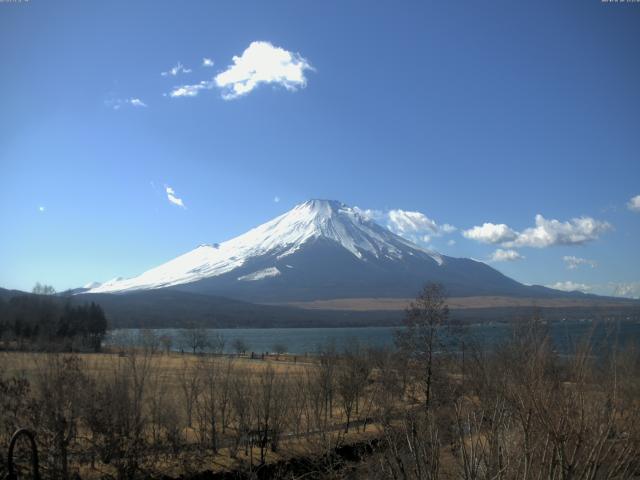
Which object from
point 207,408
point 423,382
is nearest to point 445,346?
point 423,382

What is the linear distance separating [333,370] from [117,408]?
16447mm

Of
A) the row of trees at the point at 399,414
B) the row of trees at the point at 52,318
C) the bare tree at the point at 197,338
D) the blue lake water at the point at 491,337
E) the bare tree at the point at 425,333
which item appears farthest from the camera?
the bare tree at the point at 197,338

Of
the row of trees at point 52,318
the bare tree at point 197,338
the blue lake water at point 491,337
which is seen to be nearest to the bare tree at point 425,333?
the blue lake water at point 491,337

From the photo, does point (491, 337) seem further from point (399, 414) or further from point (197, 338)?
point (197, 338)

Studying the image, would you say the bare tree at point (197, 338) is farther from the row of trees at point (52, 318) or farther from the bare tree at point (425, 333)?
the bare tree at point (425, 333)

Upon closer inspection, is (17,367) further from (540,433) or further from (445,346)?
(445,346)

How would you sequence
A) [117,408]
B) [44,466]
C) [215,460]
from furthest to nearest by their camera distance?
[215,460] → [117,408] → [44,466]

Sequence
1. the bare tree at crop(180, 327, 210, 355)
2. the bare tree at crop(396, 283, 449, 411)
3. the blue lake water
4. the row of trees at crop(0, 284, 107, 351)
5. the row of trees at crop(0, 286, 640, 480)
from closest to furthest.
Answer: the row of trees at crop(0, 286, 640, 480) → the blue lake water → the bare tree at crop(396, 283, 449, 411) → the row of trees at crop(0, 284, 107, 351) → the bare tree at crop(180, 327, 210, 355)

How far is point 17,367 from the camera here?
58.2 feet

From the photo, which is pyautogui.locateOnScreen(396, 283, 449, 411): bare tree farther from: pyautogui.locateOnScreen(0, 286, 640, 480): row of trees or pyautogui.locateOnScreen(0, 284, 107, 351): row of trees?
pyautogui.locateOnScreen(0, 284, 107, 351): row of trees

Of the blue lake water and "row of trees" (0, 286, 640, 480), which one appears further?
the blue lake water

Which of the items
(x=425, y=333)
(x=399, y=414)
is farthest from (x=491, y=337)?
(x=399, y=414)

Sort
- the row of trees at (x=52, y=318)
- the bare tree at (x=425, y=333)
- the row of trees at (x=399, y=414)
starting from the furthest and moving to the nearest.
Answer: the row of trees at (x=52, y=318) → the bare tree at (x=425, y=333) → the row of trees at (x=399, y=414)

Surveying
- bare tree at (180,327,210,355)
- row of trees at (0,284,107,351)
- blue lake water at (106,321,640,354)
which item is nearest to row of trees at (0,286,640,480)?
blue lake water at (106,321,640,354)
